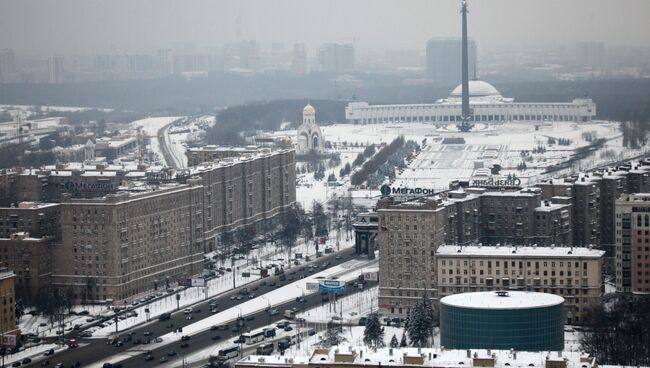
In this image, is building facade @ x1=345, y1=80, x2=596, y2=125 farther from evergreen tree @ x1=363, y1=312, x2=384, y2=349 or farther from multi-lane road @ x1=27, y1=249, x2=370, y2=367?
evergreen tree @ x1=363, y1=312, x2=384, y2=349

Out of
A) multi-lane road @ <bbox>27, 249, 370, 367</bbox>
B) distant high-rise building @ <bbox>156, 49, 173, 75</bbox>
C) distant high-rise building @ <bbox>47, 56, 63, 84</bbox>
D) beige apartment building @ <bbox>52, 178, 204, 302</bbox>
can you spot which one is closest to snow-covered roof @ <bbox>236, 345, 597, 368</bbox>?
multi-lane road @ <bbox>27, 249, 370, 367</bbox>

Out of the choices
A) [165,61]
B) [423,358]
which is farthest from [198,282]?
[165,61]

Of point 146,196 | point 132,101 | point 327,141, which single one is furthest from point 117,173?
point 132,101

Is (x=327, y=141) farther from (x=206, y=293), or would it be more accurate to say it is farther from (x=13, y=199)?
(x=206, y=293)

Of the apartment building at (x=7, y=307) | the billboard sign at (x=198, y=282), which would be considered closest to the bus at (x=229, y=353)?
the apartment building at (x=7, y=307)

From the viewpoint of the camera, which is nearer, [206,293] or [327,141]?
[206,293]

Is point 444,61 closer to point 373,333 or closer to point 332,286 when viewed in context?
point 332,286

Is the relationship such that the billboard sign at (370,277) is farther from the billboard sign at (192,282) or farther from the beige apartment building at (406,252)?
the billboard sign at (192,282)
